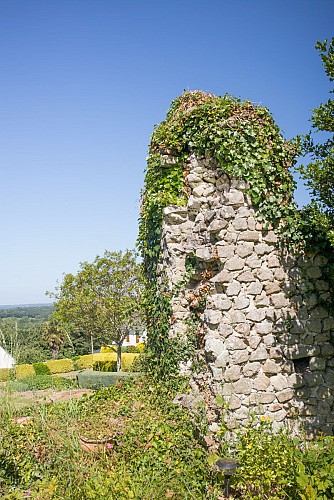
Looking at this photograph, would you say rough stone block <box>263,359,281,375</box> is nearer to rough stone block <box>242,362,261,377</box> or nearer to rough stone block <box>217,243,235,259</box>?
rough stone block <box>242,362,261,377</box>

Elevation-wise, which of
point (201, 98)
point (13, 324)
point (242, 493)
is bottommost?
point (242, 493)

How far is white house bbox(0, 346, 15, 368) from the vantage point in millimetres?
6211

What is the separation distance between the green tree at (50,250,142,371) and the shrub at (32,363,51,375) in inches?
109

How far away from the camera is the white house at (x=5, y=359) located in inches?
245

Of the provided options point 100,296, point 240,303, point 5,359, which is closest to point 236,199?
point 240,303

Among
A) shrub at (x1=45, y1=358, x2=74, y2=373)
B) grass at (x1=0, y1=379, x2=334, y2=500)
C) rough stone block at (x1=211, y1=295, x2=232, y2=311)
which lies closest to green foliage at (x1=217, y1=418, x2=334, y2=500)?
grass at (x1=0, y1=379, x2=334, y2=500)

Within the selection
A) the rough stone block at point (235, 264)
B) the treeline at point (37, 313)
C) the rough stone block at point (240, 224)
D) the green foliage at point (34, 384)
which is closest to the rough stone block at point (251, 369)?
the rough stone block at point (235, 264)

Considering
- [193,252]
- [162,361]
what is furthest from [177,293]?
[162,361]

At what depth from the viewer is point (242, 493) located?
15.9 feet

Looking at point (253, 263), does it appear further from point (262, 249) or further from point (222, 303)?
point (222, 303)

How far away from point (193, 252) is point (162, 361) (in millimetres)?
1666

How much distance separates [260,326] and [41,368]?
16.1 meters

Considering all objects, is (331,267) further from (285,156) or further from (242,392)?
(242,392)

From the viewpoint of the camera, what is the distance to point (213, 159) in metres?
6.22
